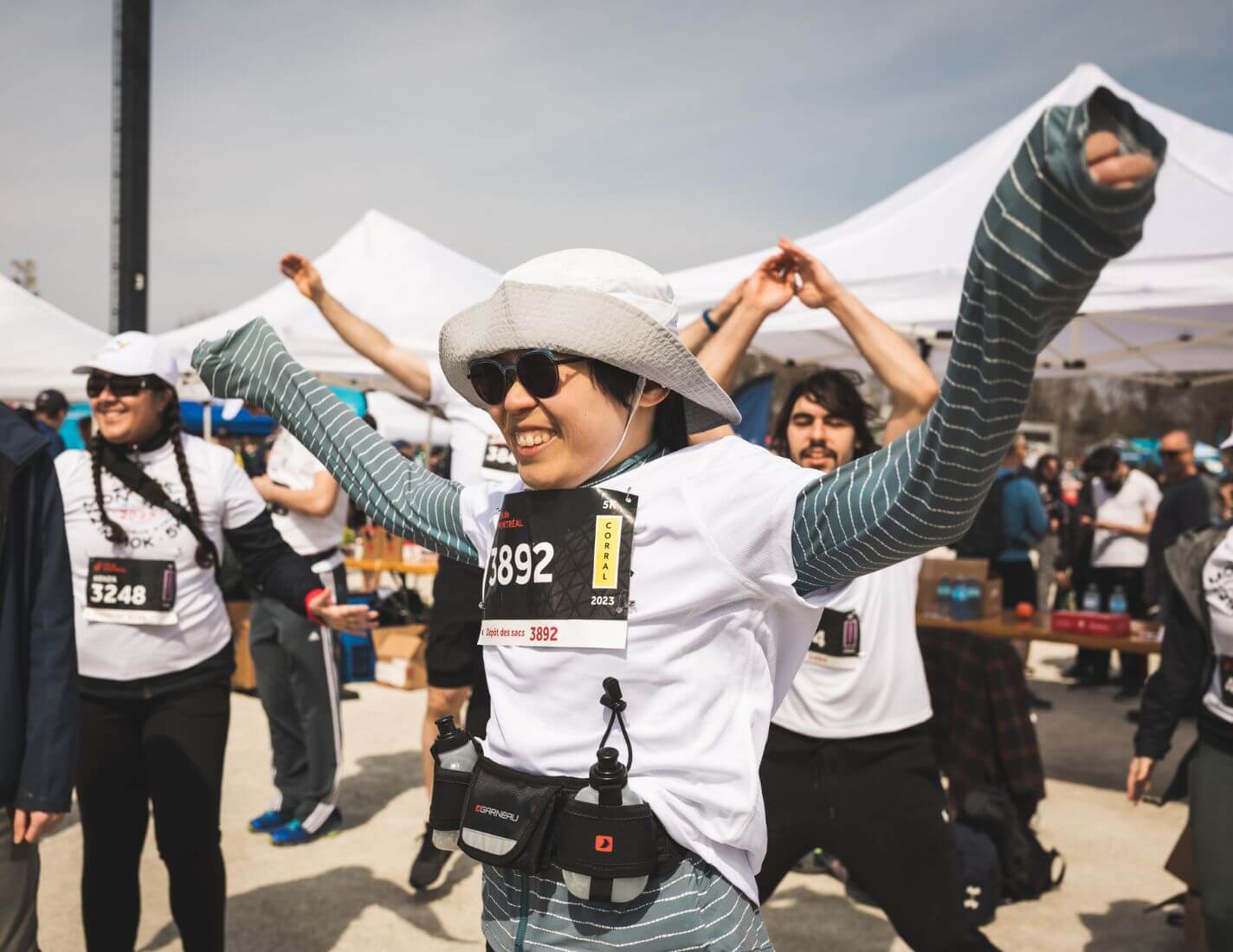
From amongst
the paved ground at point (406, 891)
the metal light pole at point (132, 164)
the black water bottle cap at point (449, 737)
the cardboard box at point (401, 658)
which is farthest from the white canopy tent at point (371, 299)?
the black water bottle cap at point (449, 737)

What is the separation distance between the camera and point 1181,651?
316 cm

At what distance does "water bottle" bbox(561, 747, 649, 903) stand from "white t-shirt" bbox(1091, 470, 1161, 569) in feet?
29.7

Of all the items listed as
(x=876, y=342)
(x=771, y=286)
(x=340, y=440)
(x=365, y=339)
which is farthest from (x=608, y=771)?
(x=365, y=339)

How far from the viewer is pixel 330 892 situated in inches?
167

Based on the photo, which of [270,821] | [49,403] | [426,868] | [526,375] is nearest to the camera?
[526,375]

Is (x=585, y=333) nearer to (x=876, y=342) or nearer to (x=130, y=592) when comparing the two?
(x=876, y=342)

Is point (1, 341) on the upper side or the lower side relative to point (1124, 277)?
lower

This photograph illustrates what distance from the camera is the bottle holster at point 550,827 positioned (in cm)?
141

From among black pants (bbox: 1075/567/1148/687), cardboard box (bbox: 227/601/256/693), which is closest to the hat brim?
cardboard box (bbox: 227/601/256/693)

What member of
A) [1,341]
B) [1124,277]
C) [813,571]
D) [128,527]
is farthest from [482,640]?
[1,341]

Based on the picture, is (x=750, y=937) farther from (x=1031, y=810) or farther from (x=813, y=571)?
(x=1031, y=810)

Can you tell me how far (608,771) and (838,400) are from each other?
196cm

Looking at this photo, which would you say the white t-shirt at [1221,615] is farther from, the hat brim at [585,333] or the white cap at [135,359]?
the white cap at [135,359]

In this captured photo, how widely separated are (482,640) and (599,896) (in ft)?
1.42
